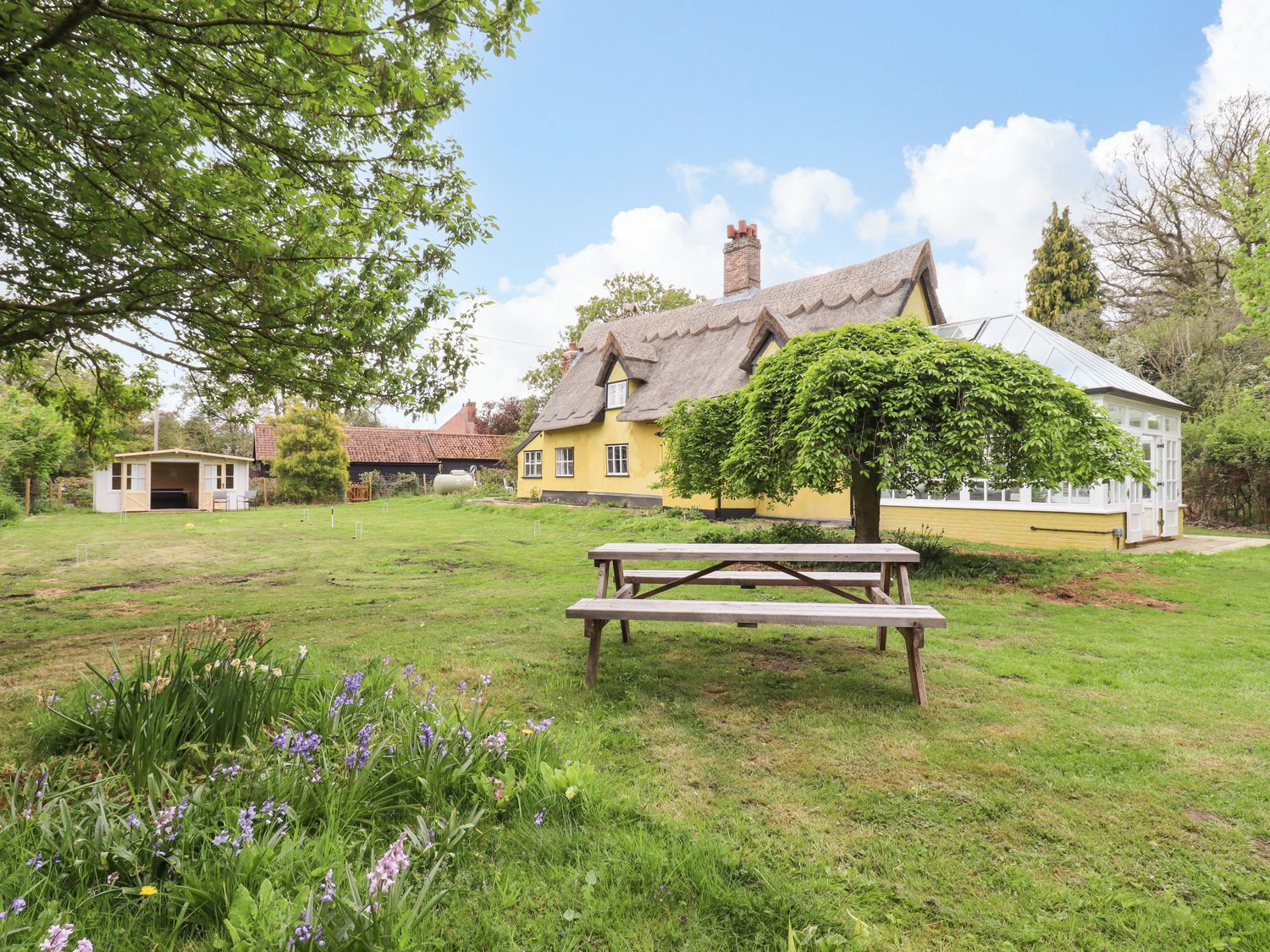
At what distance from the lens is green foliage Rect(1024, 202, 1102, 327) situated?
94.5 ft

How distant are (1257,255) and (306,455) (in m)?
34.8

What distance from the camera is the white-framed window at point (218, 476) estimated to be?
31.8m

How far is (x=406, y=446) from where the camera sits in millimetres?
40375

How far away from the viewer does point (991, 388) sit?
8.41 meters

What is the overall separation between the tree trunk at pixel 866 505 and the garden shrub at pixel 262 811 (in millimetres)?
7774

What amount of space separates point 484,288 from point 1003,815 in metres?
6.45

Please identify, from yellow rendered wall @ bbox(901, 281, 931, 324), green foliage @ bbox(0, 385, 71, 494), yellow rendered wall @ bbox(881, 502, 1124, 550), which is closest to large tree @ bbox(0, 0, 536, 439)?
yellow rendered wall @ bbox(881, 502, 1124, 550)

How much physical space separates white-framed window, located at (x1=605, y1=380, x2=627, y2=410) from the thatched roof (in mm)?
297

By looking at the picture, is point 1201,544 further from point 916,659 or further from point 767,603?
point 767,603

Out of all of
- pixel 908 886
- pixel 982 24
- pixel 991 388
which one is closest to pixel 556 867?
pixel 908 886

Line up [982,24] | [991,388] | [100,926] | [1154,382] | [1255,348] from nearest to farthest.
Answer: [100,926] < [991,388] < [982,24] < [1255,348] < [1154,382]

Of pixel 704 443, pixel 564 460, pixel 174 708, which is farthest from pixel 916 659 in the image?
pixel 564 460

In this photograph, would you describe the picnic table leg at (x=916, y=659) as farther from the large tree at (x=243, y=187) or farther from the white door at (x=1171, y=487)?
the white door at (x=1171, y=487)

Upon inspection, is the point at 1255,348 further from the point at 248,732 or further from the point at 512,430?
the point at 512,430
